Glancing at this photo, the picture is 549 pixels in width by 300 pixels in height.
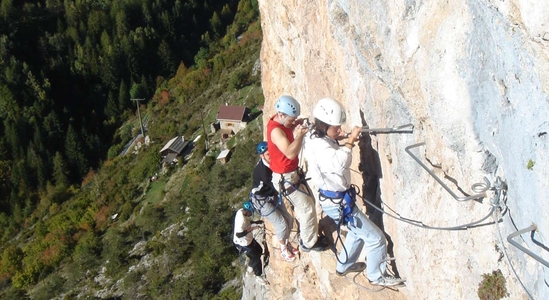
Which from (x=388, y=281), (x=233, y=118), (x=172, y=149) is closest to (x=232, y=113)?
(x=233, y=118)

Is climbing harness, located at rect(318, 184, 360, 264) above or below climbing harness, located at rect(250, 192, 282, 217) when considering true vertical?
above

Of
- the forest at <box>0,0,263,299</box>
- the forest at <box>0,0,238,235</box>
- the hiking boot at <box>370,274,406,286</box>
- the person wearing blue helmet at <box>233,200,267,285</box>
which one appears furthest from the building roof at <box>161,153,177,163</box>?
the hiking boot at <box>370,274,406,286</box>

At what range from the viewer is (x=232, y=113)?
52531mm

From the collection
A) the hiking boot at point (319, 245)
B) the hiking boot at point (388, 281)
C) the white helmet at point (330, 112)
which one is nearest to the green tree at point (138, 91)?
the hiking boot at point (319, 245)

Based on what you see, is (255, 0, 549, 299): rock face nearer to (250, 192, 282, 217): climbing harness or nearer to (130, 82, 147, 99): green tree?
(250, 192, 282, 217): climbing harness

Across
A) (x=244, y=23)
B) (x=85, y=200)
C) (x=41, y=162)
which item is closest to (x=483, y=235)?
(x=85, y=200)

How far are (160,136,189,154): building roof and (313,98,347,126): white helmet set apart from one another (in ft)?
164

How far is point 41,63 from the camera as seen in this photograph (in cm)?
7838

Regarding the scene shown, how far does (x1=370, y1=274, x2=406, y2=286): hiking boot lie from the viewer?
6527mm

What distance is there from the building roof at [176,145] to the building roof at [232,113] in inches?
224

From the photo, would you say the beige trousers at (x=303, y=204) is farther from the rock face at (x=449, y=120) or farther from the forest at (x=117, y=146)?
the forest at (x=117, y=146)

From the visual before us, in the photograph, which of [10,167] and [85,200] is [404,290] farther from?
[10,167]

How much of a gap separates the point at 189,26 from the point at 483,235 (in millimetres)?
87803

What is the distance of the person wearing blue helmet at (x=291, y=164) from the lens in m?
6.25
